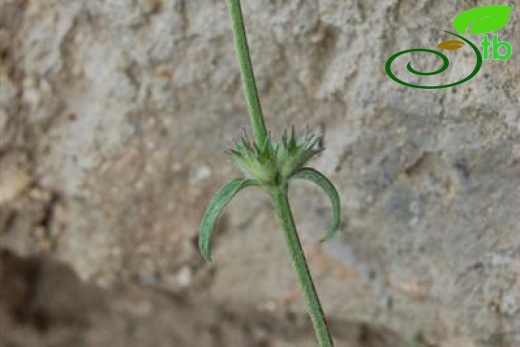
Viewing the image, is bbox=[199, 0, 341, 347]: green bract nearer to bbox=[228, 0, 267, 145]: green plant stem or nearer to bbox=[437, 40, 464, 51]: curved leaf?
bbox=[228, 0, 267, 145]: green plant stem

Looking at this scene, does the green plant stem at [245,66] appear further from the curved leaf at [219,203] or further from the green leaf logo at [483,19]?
the green leaf logo at [483,19]

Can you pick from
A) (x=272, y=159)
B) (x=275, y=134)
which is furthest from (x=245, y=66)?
(x=275, y=134)

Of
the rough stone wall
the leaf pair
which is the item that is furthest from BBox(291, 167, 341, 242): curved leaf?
the rough stone wall

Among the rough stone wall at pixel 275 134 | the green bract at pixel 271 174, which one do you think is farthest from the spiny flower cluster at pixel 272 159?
the rough stone wall at pixel 275 134

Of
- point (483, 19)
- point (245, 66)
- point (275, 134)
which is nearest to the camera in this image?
point (245, 66)

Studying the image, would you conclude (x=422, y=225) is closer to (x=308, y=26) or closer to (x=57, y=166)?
(x=308, y=26)

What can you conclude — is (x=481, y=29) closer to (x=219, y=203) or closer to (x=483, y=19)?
(x=483, y=19)
